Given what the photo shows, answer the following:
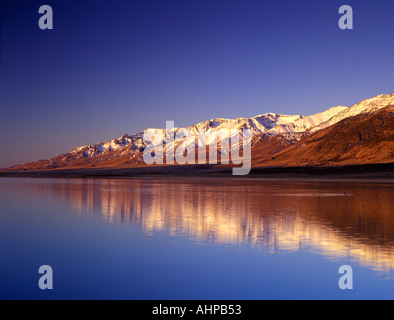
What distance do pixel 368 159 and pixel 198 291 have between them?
162 m

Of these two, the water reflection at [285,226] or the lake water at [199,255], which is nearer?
the lake water at [199,255]

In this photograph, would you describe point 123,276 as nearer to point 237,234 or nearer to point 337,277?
point 337,277

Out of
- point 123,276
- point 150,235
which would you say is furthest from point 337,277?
point 150,235

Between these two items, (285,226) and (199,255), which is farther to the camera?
(285,226)

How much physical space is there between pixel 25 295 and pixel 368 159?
539 ft

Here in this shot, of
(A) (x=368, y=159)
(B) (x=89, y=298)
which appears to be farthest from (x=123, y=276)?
(A) (x=368, y=159)

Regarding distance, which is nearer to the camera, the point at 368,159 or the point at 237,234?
the point at 237,234

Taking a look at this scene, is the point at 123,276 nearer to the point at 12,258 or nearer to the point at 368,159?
the point at 12,258

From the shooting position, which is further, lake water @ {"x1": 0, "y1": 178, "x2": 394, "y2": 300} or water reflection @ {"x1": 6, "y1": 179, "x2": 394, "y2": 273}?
water reflection @ {"x1": 6, "y1": 179, "x2": 394, "y2": 273}
